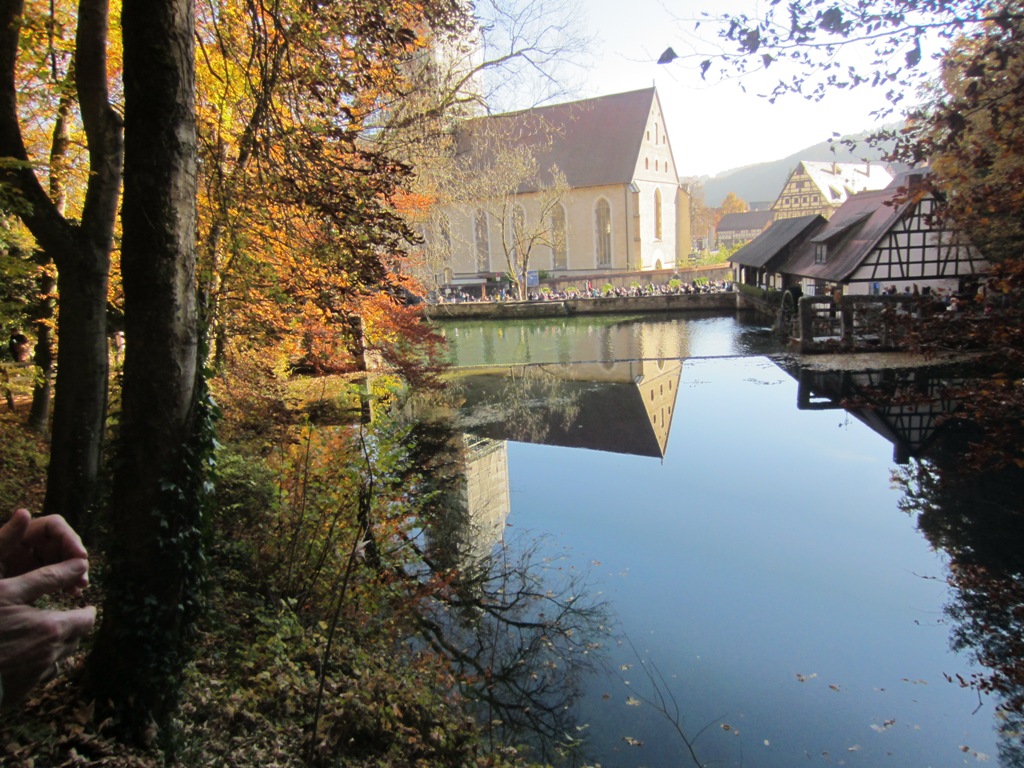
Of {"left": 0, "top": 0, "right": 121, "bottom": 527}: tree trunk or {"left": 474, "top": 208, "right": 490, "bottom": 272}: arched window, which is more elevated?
{"left": 474, "top": 208, "right": 490, "bottom": 272}: arched window

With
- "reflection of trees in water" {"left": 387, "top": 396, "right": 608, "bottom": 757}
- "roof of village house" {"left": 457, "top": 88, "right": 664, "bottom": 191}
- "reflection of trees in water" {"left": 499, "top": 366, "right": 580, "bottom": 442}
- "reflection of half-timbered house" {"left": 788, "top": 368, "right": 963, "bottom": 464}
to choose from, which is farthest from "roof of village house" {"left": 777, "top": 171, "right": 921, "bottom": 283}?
"roof of village house" {"left": 457, "top": 88, "right": 664, "bottom": 191}

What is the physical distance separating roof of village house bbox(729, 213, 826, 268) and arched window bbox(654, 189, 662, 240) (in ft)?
56.5

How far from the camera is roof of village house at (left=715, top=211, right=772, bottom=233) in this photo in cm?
7738

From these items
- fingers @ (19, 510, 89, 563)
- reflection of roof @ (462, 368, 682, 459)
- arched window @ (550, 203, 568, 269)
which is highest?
arched window @ (550, 203, 568, 269)

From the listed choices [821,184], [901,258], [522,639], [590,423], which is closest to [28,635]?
[522,639]

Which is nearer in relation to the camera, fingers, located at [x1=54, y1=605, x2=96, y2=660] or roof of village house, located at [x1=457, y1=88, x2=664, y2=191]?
fingers, located at [x1=54, y1=605, x2=96, y2=660]

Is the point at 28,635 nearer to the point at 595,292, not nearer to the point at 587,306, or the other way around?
the point at 587,306

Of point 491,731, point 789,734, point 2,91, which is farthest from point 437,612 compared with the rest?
point 2,91

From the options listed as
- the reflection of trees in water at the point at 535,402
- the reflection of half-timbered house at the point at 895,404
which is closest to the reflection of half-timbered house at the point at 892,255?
the reflection of half-timbered house at the point at 895,404

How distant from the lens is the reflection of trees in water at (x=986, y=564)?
209 inches

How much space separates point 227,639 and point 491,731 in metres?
1.83

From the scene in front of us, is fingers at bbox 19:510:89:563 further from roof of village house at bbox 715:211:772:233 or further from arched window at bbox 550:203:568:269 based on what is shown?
roof of village house at bbox 715:211:772:233

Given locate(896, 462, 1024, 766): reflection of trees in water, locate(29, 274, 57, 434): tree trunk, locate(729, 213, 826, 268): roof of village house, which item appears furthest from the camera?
locate(729, 213, 826, 268): roof of village house

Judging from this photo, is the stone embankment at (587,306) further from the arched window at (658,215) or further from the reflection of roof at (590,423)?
the reflection of roof at (590,423)
